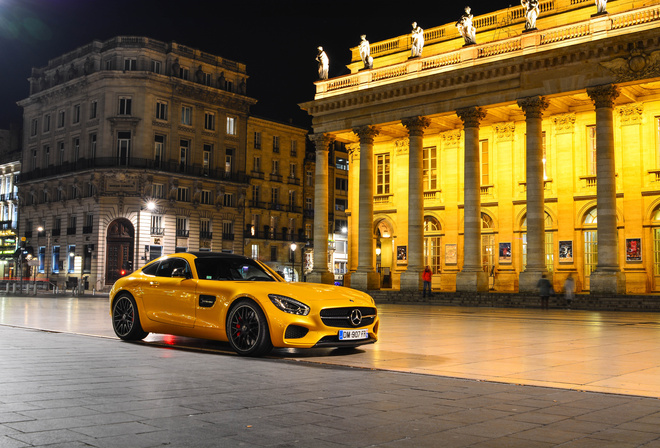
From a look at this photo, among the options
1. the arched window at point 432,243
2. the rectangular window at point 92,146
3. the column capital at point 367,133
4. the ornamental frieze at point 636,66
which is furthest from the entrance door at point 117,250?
the ornamental frieze at point 636,66

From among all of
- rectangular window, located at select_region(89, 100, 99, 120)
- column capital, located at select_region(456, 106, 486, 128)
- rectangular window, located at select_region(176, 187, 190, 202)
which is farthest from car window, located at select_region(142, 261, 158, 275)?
rectangular window, located at select_region(89, 100, 99, 120)

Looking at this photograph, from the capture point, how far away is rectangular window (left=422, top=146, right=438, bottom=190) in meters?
41.6

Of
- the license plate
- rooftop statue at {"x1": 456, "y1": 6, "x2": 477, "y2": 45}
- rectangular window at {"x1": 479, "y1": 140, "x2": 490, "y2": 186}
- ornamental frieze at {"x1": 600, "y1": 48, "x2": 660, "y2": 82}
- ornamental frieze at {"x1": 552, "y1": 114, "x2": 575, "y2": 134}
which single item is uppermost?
rooftop statue at {"x1": 456, "y1": 6, "x2": 477, "y2": 45}

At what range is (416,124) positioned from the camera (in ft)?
123

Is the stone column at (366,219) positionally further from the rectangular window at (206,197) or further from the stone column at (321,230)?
the rectangular window at (206,197)

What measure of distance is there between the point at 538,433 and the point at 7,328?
13.6m

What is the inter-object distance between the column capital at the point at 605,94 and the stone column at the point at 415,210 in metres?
9.66

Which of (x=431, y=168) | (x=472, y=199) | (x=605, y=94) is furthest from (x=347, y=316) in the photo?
(x=431, y=168)

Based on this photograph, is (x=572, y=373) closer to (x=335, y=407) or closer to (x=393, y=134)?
(x=335, y=407)

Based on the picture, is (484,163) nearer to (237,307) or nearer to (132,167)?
(237,307)

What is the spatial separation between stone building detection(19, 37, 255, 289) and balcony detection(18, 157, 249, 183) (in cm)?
11

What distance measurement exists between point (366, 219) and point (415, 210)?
12.0 ft

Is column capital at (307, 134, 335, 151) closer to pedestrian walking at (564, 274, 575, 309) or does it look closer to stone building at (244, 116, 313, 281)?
pedestrian walking at (564, 274, 575, 309)

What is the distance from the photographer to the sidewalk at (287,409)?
5.00 metres
